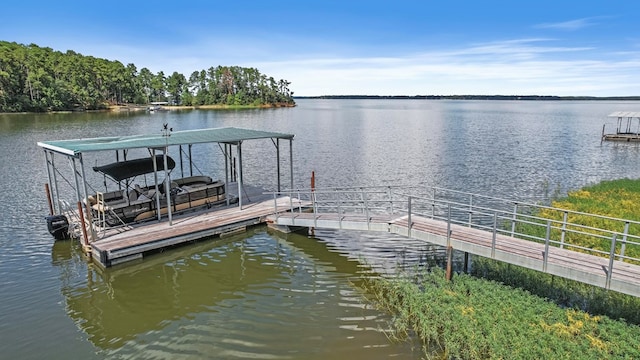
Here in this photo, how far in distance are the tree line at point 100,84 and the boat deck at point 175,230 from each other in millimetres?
85014

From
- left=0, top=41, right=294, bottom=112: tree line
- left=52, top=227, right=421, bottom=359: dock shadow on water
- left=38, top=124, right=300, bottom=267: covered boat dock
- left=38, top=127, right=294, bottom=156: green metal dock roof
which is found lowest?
left=52, top=227, right=421, bottom=359: dock shadow on water

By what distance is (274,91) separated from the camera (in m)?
154

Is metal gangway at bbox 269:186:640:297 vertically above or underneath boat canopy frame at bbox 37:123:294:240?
underneath

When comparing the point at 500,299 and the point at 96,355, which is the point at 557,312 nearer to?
the point at 500,299

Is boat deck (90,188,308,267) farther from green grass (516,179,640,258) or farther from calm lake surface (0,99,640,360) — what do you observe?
green grass (516,179,640,258)

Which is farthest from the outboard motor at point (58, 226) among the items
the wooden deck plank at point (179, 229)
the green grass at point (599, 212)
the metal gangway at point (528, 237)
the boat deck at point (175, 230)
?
the green grass at point (599, 212)

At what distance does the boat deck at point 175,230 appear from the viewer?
12.8m

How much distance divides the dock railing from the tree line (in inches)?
3435

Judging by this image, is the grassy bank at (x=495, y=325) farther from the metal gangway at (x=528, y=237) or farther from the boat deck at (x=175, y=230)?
the boat deck at (x=175, y=230)

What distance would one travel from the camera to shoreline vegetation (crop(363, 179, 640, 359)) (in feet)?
25.3

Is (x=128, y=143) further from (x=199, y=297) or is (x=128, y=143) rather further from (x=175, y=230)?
(x=199, y=297)

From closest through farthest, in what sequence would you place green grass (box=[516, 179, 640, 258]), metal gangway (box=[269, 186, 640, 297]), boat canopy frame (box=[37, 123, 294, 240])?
metal gangway (box=[269, 186, 640, 297])
boat canopy frame (box=[37, 123, 294, 240])
green grass (box=[516, 179, 640, 258])

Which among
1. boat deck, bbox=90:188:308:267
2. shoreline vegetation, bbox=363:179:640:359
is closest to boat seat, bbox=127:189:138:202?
boat deck, bbox=90:188:308:267

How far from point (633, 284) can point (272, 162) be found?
25624mm
